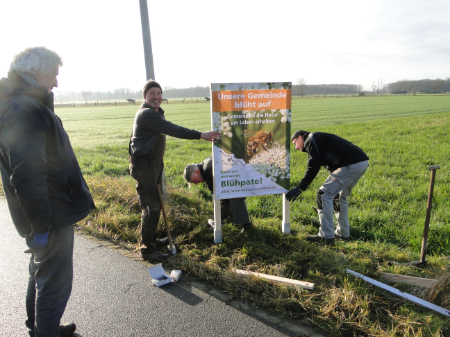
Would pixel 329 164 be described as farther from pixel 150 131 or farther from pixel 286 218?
pixel 150 131

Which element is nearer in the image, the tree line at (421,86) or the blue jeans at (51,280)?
the blue jeans at (51,280)

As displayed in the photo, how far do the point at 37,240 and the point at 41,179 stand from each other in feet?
1.41

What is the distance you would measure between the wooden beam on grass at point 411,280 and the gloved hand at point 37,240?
Answer: 3.22m

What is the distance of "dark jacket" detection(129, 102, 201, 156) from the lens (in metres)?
3.84

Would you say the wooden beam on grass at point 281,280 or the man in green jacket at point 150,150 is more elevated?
the man in green jacket at point 150,150

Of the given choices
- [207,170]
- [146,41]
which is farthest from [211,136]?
[146,41]

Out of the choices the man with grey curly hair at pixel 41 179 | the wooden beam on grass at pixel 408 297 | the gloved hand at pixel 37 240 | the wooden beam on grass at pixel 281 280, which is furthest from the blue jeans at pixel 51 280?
→ the wooden beam on grass at pixel 408 297

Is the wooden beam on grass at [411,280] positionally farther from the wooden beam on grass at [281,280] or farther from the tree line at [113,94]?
the tree line at [113,94]

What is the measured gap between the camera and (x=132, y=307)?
3166mm

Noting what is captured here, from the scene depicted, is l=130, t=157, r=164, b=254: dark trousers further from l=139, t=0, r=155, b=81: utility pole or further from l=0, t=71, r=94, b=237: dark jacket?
l=139, t=0, r=155, b=81: utility pole

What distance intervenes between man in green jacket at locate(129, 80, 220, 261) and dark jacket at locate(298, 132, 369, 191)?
1.25 meters

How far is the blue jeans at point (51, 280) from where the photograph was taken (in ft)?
8.00

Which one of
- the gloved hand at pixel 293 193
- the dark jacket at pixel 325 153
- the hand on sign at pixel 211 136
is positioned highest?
the hand on sign at pixel 211 136

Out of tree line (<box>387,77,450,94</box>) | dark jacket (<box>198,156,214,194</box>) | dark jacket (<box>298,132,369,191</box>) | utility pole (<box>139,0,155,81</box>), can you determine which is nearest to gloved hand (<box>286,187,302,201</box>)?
dark jacket (<box>298,132,369,191</box>)
